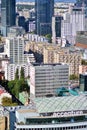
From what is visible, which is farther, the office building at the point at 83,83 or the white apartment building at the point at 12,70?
the white apartment building at the point at 12,70

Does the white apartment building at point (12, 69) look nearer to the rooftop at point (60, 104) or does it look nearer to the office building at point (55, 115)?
the office building at point (55, 115)

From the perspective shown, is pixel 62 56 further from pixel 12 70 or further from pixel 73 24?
pixel 73 24

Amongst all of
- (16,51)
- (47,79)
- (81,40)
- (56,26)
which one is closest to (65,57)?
(16,51)

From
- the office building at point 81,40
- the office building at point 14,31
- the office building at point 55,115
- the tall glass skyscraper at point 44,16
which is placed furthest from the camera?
the tall glass skyscraper at point 44,16

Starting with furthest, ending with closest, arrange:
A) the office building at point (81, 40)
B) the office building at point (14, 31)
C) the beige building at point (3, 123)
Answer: the office building at point (14, 31) → the office building at point (81, 40) → the beige building at point (3, 123)

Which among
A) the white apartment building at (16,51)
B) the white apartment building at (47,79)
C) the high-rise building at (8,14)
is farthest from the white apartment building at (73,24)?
the white apartment building at (47,79)

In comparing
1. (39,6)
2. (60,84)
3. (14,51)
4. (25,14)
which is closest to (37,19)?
(39,6)

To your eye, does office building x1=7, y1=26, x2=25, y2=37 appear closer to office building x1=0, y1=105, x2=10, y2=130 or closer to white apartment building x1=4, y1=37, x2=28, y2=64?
white apartment building x1=4, y1=37, x2=28, y2=64
